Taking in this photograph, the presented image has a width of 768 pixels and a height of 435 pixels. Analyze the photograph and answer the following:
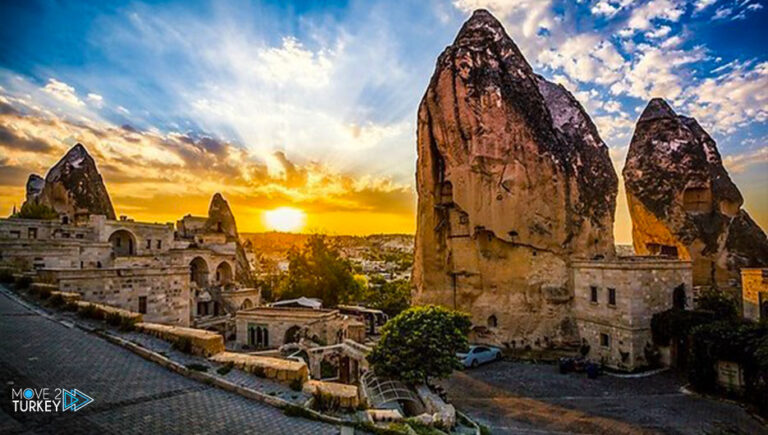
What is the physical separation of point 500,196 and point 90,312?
24486 millimetres

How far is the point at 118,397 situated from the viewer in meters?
6.21

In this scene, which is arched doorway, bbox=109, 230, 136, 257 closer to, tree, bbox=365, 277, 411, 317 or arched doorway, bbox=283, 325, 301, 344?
arched doorway, bbox=283, 325, 301, 344

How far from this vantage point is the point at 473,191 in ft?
99.6

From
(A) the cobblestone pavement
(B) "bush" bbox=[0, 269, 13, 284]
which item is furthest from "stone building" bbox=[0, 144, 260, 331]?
(A) the cobblestone pavement

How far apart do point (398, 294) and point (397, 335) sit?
30636mm

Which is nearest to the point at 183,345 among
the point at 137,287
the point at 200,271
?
the point at 137,287

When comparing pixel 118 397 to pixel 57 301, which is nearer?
pixel 118 397

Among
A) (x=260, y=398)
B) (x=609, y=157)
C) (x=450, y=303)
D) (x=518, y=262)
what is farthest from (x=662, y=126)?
(x=260, y=398)

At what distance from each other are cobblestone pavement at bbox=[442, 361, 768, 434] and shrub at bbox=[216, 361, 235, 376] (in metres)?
10.1

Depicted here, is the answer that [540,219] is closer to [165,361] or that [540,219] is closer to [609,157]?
[609,157]

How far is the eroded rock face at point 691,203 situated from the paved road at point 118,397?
4585 cm

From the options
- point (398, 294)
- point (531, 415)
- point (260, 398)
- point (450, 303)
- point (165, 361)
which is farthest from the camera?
point (398, 294)

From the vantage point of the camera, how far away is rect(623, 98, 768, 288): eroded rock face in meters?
40.9

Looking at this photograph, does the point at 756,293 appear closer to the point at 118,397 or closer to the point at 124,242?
the point at 118,397
